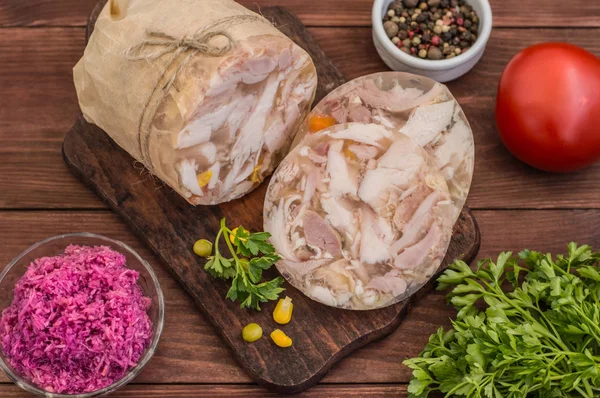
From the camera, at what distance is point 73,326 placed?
2418mm

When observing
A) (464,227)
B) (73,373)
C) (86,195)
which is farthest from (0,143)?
(464,227)

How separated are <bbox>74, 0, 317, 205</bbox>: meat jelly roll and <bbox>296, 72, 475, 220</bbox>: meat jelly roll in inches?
4.4

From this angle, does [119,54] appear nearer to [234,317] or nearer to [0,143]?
Answer: [0,143]

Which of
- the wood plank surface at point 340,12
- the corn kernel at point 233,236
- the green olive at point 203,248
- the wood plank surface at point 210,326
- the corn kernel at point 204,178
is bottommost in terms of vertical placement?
the wood plank surface at point 210,326

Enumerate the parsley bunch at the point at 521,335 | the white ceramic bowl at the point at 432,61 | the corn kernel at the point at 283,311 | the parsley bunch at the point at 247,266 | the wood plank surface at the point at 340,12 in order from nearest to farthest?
1. the parsley bunch at the point at 521,335
2. the parsley bunch at the point at 247,266
3. the corn kernel at the point at 283,311
4. the white ceramic bowl at the point at 432,61
5. the wood plank surface at the point at 340,12

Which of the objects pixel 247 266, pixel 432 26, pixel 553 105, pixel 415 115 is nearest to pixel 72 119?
pixel 247 266

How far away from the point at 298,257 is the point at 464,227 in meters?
0.58

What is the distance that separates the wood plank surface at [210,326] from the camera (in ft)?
8.85

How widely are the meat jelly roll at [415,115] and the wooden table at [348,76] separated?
0.24 m

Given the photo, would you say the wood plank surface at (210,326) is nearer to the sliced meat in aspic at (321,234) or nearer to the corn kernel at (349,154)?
the sliced meat in aspic at (321,234)

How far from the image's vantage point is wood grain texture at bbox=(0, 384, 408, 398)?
2680mm

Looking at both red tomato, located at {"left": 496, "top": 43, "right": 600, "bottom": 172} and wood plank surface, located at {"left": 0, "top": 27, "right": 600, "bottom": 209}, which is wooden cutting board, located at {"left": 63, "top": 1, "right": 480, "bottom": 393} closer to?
wood plank surface, located at {"left": 0, "top": 27, "right": 600, "bottom": 209}

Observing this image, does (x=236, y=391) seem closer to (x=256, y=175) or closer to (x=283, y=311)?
(x=283, y=311)

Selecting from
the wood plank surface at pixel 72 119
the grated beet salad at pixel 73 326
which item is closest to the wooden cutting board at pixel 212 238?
the wood plank surface at pixel 72 119
